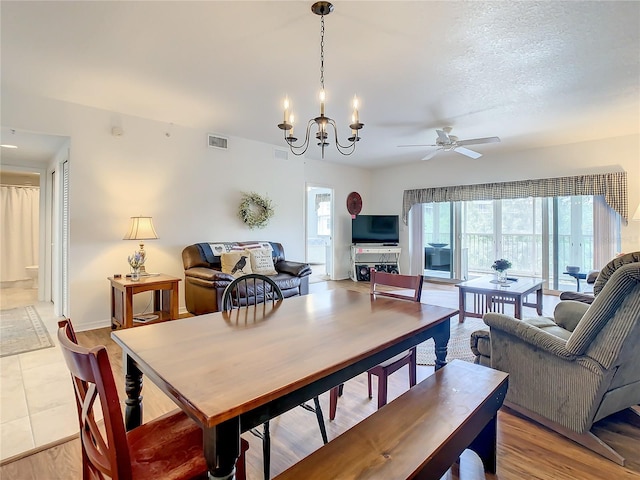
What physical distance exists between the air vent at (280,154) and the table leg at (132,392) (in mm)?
4664

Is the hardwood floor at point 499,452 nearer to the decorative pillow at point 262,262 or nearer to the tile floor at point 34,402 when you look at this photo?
the tile floor at point 34,402

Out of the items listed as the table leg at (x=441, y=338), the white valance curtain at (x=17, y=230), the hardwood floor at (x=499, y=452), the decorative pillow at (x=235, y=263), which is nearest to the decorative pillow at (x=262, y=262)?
the decorative pillow at (x=235, y=263)

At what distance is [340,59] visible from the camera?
9.06 ft

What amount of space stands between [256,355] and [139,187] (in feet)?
12.3

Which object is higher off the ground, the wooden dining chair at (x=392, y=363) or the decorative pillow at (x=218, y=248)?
the decorative pillow at (x=218, y=248)

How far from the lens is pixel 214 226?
A: 494 cm

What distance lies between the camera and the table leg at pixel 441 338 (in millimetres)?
1801

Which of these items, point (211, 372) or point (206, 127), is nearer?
point (211, 372)

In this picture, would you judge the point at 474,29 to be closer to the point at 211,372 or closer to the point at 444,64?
the point at 444,64

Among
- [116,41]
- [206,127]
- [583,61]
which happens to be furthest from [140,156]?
[583,61]

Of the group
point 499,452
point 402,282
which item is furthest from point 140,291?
point 499,452

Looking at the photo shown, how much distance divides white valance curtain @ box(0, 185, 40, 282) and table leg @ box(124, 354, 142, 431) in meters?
6.98

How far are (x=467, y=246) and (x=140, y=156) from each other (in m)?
5.92

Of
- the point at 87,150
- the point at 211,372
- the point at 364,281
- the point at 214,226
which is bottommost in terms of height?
the point at 364,281
